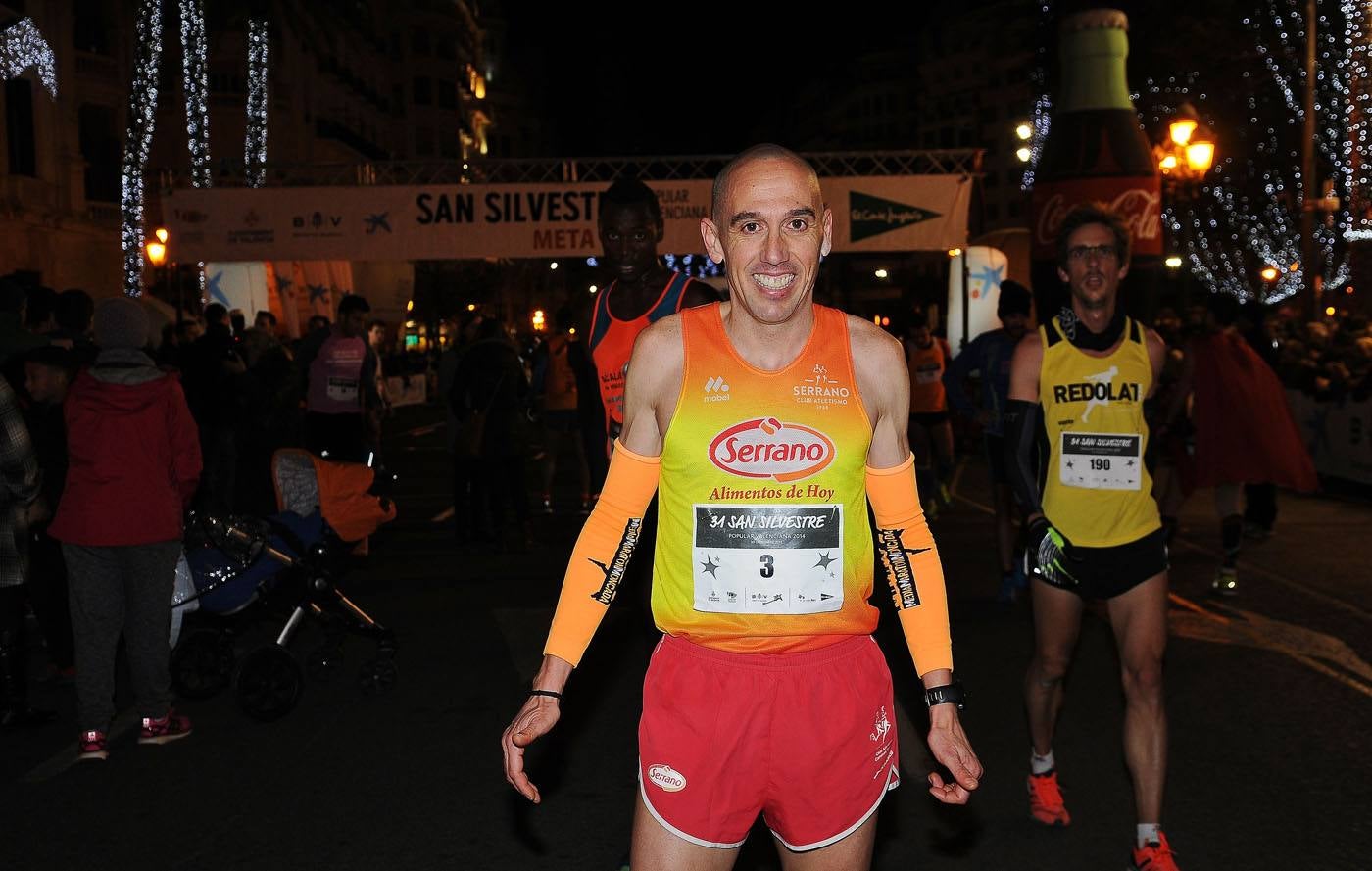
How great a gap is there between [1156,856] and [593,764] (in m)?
2.37

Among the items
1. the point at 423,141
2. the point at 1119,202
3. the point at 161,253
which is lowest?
the point at 161,253

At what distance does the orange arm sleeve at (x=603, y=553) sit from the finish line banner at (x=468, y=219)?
718 inches

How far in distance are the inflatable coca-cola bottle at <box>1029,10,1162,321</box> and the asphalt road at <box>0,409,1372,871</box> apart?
44.9 feet

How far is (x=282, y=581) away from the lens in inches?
273

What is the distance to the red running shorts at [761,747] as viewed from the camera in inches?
108

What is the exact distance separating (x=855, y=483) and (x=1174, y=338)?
70.3 feet

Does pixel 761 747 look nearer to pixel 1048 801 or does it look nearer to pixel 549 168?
pixel 1048 801

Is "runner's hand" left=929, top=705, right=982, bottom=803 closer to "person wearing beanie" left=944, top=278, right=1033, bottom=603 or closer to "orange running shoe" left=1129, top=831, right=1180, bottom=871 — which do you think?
"orange running shoe" left=1129, top=831, right=1180, bottom=871

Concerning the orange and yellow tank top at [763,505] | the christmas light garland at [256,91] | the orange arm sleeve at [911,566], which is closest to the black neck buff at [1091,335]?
the orange arm sleeve at [911,566]

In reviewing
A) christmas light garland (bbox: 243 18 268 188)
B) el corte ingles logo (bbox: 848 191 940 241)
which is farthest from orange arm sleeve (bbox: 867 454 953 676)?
christmas light garland (bbox: 243 18 268 188)

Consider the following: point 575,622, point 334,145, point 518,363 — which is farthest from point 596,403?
point 334,145

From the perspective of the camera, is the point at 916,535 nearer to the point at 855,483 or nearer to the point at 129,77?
the point at 855,483

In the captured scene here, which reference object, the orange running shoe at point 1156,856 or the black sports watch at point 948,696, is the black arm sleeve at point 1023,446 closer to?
the orange running shoe at point 1156,856

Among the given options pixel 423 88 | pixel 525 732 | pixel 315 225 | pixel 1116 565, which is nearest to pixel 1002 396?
pixel 1116 565
